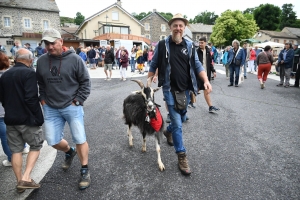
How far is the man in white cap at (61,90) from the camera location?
9.27ft

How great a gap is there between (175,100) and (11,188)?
2863mm

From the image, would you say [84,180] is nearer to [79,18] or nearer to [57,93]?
[57,93]

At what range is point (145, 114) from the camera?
3.87m

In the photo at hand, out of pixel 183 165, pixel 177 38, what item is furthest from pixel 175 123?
pixel 177 38

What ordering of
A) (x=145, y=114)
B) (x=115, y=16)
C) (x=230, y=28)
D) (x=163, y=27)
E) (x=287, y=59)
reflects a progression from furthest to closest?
(x=163, y=27) → (x=230, y=28) → (x=115, y=16) → (x=287, y=59) → (x=145, y=114)

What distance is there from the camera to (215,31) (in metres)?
55.1

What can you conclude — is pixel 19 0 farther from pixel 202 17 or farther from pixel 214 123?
pixel 202 17

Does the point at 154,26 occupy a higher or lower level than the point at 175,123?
higher

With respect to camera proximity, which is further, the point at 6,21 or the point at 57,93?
the point at 6,21

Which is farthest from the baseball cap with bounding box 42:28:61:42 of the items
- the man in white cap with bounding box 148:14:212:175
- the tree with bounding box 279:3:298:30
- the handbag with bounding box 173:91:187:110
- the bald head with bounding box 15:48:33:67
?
the tree with bounding box 279:3:298:30

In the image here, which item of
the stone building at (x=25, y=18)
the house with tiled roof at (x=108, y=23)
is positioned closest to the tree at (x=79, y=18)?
the stone building at (x=25, y=18)

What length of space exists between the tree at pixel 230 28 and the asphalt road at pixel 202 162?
52.6 m

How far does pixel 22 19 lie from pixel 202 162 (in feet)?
155

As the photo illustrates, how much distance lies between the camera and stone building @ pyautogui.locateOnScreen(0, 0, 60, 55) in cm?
3634
